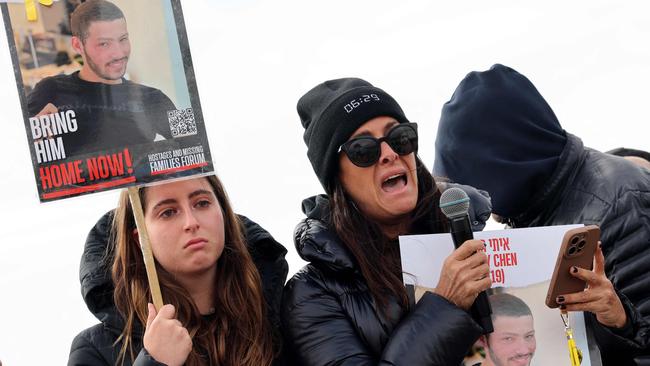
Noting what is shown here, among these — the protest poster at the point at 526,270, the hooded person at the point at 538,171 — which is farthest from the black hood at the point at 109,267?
the hooded person at the point at 538,171

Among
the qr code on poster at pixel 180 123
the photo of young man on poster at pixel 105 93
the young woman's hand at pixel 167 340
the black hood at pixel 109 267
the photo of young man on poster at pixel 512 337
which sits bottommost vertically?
the photo of young man on poster at pixel 512 337

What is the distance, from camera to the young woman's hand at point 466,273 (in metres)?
3.41

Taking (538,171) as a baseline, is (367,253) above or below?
below

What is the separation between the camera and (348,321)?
3.71 metres

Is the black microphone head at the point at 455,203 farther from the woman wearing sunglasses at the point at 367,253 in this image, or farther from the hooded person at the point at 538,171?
the hooded person at the point at 538,171

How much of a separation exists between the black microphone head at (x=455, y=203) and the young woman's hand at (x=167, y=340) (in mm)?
1158

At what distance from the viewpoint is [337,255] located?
3773 millimetres

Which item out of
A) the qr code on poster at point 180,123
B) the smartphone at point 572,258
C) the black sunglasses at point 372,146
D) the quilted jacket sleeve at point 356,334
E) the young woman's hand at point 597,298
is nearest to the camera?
the smartphone at point 572,258

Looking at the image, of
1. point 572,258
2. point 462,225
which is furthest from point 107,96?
point 572,258

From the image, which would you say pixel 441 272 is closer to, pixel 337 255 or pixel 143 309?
pixel 337 255

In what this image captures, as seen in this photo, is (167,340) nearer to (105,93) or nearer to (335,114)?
(105,93)

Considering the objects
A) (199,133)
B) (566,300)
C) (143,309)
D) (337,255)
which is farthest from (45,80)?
(566,300)

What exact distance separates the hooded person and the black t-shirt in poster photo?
5.08ft

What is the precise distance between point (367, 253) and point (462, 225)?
22.3 inches
